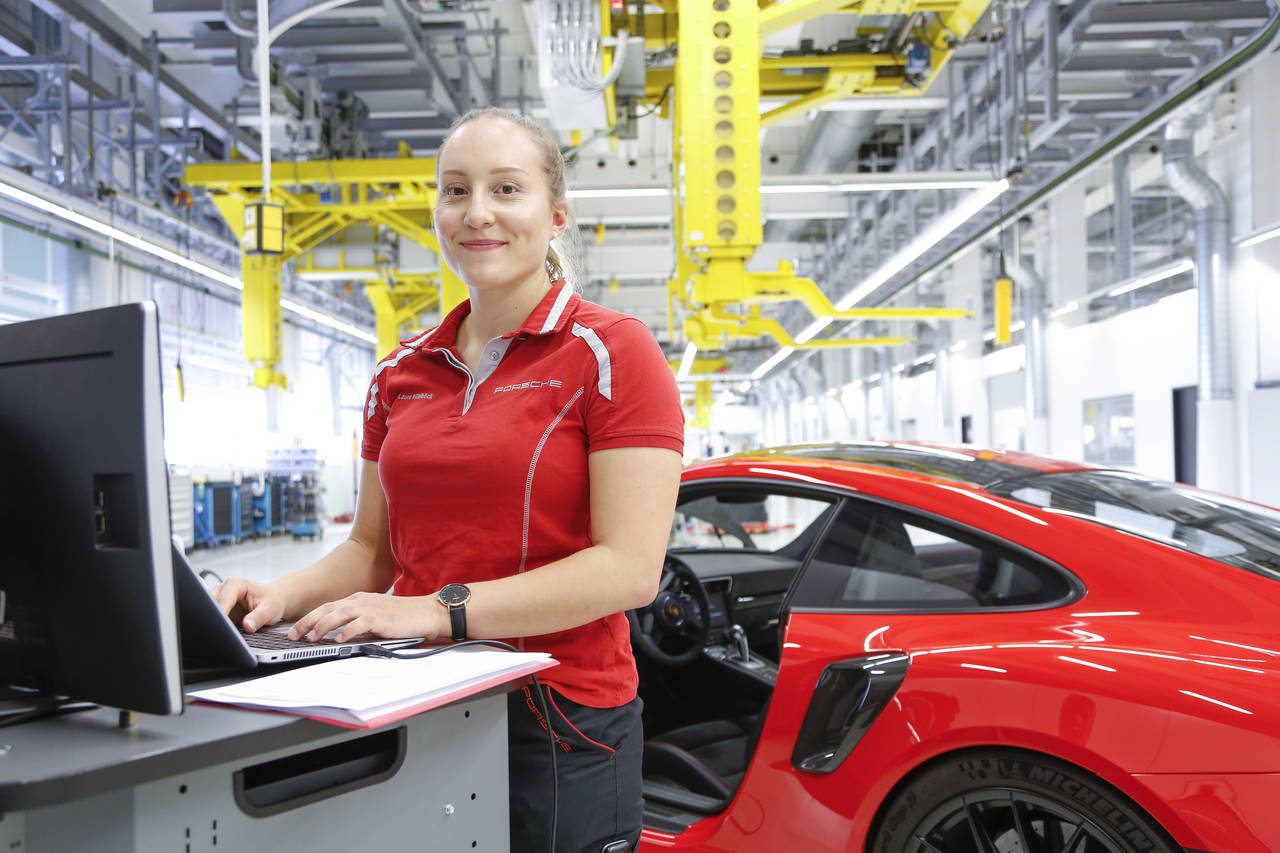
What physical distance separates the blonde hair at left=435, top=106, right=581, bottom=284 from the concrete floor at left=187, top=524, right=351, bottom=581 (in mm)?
8757

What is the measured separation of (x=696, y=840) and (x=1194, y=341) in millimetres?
8814

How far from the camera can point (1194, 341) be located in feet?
29.4

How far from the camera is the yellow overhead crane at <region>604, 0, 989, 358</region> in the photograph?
4.61m

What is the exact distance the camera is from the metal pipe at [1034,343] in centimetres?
1188

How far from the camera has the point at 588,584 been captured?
3.71ft

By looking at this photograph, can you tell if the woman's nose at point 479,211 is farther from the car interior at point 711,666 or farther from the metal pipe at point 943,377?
the metal pipe at point 943,377

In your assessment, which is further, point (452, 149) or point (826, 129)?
point (826, 129)

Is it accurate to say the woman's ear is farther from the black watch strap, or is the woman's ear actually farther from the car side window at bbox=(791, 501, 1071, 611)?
the car side window at bbox=(791, 501, 1071, 611)

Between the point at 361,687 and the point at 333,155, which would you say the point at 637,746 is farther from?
the point at 333,155

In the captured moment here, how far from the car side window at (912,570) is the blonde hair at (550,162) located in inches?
39.6

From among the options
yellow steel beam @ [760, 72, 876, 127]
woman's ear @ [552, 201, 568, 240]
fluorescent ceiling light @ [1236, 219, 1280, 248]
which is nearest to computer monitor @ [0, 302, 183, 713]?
woman's ear @ [552, 201, 568, 240]

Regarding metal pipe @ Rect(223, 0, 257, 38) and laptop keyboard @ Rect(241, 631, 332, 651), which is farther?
metal pipe @ Rect(223, 0, 257, 38)

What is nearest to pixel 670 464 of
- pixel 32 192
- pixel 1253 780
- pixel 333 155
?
pixel 1253 780

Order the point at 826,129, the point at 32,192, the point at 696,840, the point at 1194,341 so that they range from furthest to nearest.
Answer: the point at 826,129
the point at 1194,341
the point at 32,192
the point at 696,840
